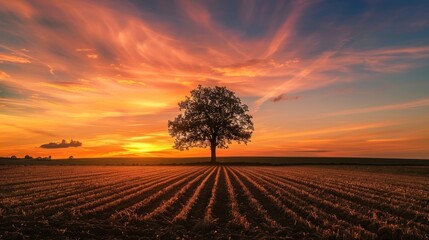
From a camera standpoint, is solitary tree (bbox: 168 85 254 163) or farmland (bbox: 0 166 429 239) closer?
farmland (bbox: 0 166 429 239)

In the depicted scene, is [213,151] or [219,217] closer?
[219,217]

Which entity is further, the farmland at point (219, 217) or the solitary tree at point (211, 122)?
the solitary tree at point (211, 122)

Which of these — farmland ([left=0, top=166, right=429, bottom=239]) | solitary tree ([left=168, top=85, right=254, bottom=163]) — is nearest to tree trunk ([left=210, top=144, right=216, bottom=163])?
solitary tree ([left=168, top=85, right=254, bottom=163])

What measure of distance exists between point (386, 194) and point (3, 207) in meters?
19.3

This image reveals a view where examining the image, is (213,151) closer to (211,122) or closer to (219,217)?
(211,122)

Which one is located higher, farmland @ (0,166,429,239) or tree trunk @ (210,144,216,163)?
tree trunk @ (210,144,216,163)

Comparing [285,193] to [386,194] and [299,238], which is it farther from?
[299,238]

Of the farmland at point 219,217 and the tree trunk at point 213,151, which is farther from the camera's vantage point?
the tree trunk at point 213,151

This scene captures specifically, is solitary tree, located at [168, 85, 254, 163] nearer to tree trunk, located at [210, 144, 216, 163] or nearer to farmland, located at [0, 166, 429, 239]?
tree trunk, located at [210, 144, 216, 163]

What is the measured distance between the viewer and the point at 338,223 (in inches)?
518

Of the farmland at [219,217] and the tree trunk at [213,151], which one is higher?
the tree trunk at [213,151]

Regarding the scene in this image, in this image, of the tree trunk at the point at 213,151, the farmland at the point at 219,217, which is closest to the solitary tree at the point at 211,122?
the tree trunk at the point at 213,151

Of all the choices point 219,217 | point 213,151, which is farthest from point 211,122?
point 219,217

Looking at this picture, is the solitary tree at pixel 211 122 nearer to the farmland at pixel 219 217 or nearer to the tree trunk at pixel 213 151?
the tree trunk at pixel 213 151
